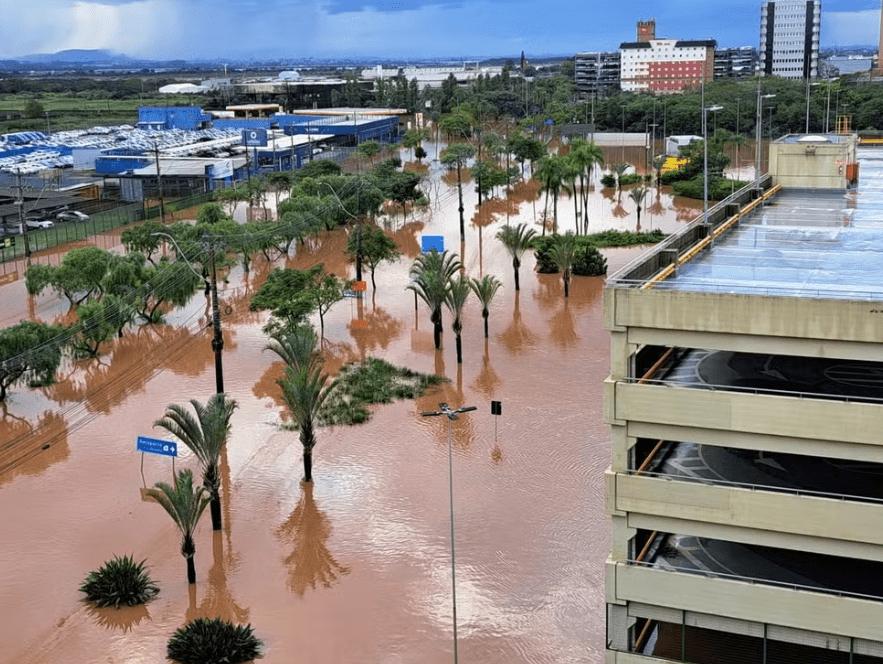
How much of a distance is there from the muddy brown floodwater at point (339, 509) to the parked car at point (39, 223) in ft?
98.1

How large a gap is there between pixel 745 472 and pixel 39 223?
6349 centimetres

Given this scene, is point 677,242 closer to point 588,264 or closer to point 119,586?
point 119,586

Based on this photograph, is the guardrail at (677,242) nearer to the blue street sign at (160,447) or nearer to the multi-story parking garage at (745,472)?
the multi-story parking garage at (745,472)

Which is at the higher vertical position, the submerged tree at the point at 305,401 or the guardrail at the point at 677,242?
the guardrail at the point at 677,242

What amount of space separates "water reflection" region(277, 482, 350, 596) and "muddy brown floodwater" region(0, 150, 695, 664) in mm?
59

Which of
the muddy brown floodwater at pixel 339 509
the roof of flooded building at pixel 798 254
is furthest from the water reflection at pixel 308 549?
the roof of flooded building at pixel 798 254

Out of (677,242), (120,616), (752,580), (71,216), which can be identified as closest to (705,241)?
(677,242)

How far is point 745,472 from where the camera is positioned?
21.7 m

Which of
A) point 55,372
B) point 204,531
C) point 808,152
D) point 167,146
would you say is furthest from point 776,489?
point 167,146

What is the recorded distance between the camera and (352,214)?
6956 centimetres

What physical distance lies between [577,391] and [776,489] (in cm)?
1985

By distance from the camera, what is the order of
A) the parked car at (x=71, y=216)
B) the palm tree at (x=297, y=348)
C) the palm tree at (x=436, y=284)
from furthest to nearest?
the parked car at (x=71, y=216)
the palm tree at (x=436, y=284)
the palm tree at (x=297, y=348)

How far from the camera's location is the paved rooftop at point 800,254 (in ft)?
71.1

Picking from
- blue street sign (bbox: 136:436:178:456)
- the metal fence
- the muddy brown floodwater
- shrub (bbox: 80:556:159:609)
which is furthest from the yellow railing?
the metal fence
